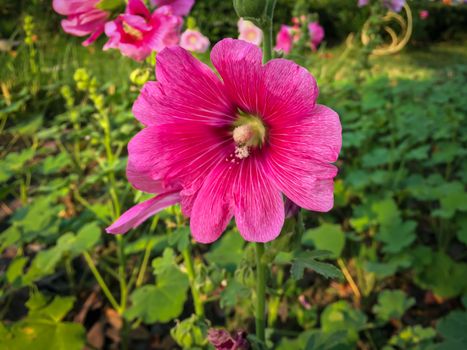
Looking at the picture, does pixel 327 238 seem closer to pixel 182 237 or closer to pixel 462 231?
pixel 462 231

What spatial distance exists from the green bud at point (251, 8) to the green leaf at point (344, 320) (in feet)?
3.45

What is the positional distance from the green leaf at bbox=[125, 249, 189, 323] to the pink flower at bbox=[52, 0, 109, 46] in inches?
29.9

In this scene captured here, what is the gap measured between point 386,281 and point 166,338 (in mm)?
971

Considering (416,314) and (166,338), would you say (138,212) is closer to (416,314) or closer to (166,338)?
(166,338)

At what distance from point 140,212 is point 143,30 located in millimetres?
462

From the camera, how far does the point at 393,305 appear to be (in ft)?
5.11

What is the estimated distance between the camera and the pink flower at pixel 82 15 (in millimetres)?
997

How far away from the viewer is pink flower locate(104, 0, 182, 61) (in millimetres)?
938

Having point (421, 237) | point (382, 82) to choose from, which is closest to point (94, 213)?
point (421, 237)

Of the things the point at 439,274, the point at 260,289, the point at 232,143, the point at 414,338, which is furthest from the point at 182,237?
the point at 439,274

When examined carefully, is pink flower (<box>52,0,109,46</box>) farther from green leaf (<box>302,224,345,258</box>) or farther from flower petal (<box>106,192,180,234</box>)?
green leaf (<box>302,224,345,258</box>)

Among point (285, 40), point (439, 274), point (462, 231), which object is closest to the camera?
point (439, 274)

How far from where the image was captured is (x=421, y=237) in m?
2.21

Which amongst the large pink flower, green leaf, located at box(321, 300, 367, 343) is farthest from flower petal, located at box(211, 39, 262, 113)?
green leaf, located at box(321, 300, 367, 343)
